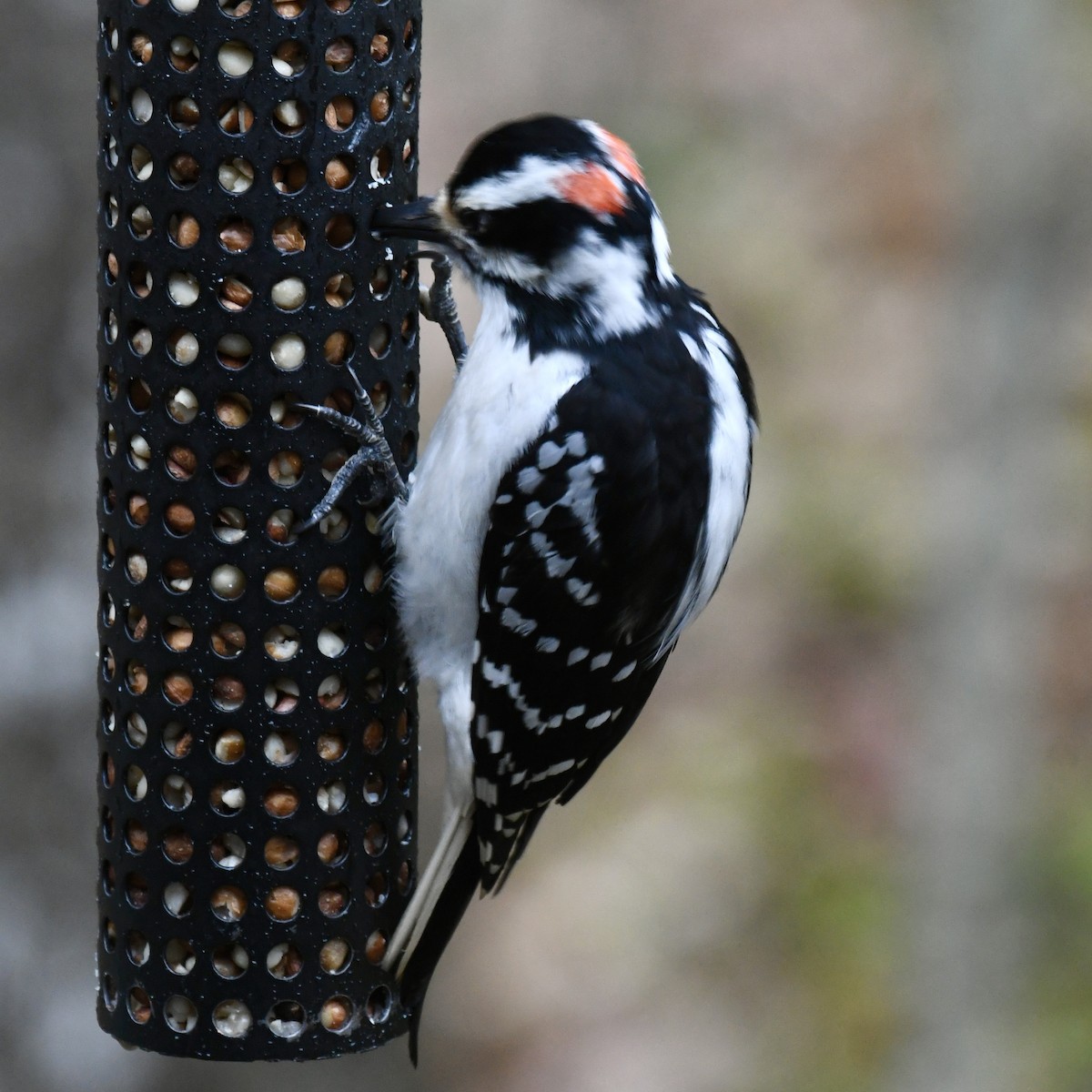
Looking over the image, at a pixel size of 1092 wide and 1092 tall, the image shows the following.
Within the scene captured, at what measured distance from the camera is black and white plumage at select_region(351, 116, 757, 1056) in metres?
2.82

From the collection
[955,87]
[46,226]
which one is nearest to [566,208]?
[46,226]

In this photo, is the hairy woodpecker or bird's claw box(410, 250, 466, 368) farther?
bird's claw box(410, 250, 466, 368)

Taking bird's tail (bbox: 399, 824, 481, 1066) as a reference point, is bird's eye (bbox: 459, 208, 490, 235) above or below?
above

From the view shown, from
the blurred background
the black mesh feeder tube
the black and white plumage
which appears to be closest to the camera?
the black mesh feeder tube

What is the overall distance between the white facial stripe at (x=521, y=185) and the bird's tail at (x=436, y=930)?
1.16 m

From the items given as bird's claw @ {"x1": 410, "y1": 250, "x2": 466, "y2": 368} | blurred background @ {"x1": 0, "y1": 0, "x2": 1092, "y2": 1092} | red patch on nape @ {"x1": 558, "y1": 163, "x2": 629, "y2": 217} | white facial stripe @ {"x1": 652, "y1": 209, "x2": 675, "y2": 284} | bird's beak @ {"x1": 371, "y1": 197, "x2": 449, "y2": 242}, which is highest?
red patch on nape @ {"x1": 558, "y1": 163, "x2": 629, "y2": 217}

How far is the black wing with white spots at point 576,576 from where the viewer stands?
114 inches

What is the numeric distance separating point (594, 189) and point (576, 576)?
0.65 meters

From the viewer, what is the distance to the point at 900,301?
812 centimetres

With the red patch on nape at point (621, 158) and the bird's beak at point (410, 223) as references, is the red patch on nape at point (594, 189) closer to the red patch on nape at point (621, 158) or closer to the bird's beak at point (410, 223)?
the red patch on nape at point (621, 158)

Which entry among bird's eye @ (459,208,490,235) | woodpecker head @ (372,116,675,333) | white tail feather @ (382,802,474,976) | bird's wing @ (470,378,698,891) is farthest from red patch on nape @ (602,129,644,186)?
white tail feather @ (382,802,474,976)

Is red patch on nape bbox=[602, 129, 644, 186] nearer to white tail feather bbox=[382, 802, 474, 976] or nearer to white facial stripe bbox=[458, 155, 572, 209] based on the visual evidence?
white facial stripe bbox=[458, 155, 572, 209]

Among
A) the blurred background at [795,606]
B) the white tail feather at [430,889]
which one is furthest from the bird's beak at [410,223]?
the blurred background at [795,606]

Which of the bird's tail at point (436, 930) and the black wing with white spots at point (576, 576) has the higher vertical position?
the black wing with white spots at point (576, 576)
